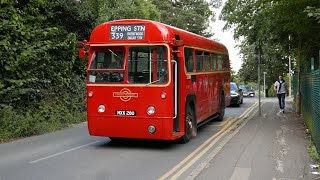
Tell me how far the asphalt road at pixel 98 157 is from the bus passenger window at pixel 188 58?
2.10 meters

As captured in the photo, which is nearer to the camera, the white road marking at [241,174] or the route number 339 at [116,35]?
the white road marking at [241,174]

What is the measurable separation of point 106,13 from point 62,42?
471 centimetres

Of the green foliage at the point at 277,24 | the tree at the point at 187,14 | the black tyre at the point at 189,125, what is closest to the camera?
the black tyre at the point at 189,125

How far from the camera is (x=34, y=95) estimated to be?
1598cm

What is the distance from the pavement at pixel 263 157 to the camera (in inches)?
309

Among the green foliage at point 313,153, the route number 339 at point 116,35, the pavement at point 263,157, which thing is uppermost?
the route number 339 at point 116,35

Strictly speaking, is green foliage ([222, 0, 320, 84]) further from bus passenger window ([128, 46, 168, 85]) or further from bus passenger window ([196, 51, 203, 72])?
bus passenger window ([128, 46, 168, 85])

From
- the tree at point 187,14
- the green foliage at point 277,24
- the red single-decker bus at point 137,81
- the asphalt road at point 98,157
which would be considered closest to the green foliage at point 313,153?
the asphalt road at point 98,157

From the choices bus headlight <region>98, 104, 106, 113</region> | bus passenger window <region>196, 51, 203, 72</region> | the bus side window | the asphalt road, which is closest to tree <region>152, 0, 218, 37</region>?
the bus side window

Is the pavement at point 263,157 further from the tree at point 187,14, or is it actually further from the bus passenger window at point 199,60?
the tree at point 187,14

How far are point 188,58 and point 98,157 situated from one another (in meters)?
3.90

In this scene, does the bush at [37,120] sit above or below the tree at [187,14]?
below

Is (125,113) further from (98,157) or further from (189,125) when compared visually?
(189,125)

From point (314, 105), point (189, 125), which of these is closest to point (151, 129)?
point (189, 125)
